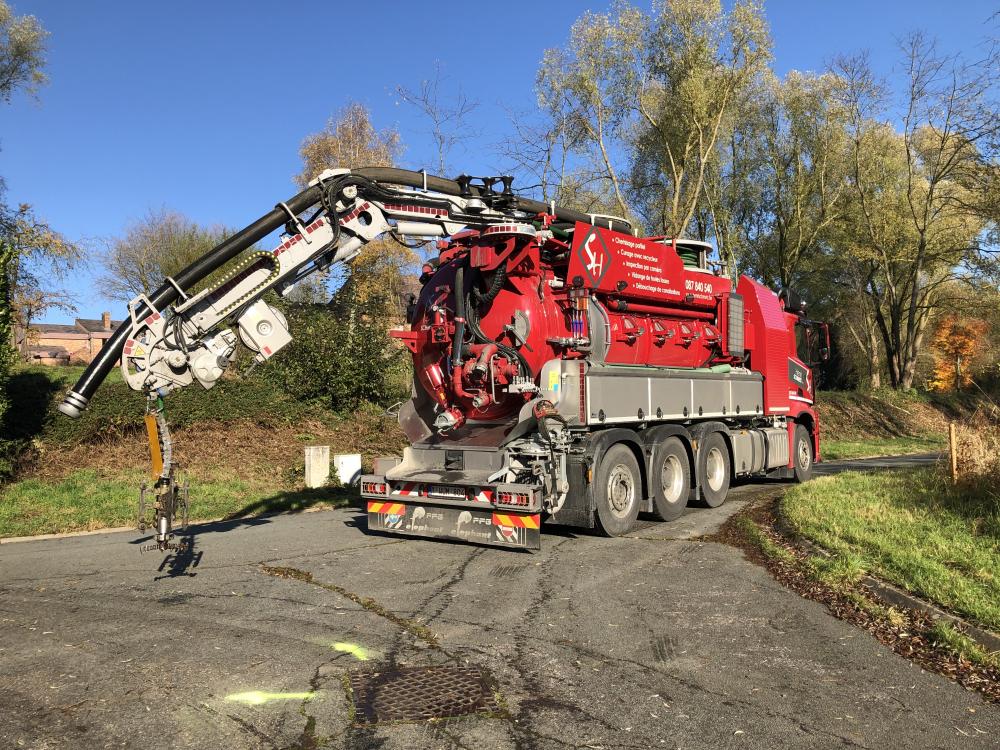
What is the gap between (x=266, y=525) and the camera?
1068cm

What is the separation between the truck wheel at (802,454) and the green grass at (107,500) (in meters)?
8.70

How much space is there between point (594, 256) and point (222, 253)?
4.46 meters

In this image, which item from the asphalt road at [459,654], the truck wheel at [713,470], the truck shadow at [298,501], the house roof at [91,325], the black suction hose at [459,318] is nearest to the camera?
the asphalt road at [459,654]

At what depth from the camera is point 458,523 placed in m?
8.66

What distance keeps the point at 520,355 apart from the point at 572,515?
196 cm

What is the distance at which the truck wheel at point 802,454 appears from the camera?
50.4 feet

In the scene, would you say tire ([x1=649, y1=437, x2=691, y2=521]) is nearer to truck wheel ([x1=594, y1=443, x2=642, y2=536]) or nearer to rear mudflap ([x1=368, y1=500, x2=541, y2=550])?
truck wheel ([x1=594, y1=443, x2=642, y2=536])

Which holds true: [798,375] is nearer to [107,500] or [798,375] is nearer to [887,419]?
[107,500]

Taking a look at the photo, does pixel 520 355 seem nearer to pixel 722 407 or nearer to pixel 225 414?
pixel 722 407

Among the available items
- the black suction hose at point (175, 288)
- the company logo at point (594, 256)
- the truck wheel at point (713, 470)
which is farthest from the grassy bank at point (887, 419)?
the black suction hose at point (175, 288)

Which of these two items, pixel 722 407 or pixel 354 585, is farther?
pixel 722 407

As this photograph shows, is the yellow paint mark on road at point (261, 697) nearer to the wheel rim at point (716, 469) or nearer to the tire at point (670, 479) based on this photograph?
the tire at point (670, 479)

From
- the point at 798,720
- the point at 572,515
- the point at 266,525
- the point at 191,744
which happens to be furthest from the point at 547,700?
the point at 266,525

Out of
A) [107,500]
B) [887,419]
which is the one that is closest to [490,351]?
[107,500]
